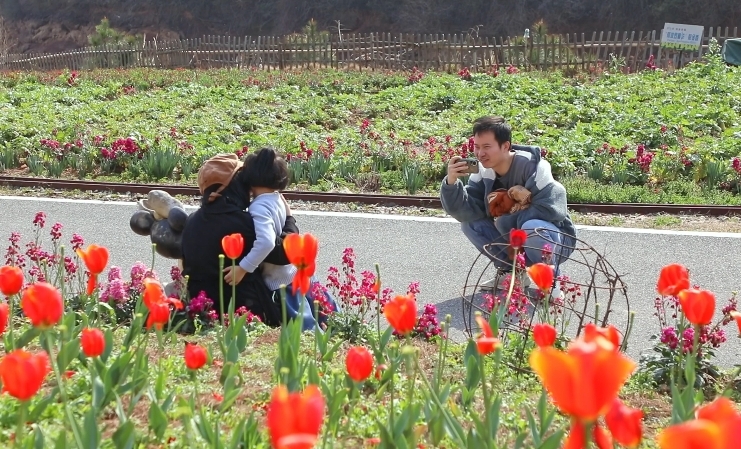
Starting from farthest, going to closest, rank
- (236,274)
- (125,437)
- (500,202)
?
1. (500,202)
2. (236,274)
3. (125,437)

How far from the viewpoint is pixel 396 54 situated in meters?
24.7

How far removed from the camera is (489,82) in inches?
724

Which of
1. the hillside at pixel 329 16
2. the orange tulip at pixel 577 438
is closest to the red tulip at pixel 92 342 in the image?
the orange tulip at pixel 577 438

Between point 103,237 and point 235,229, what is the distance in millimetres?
4204

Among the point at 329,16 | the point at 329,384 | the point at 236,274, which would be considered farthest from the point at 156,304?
the point at 329,16

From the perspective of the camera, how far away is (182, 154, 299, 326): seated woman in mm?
5227

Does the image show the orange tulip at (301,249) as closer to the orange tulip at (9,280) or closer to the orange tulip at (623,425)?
the orange tulip at (9,280)

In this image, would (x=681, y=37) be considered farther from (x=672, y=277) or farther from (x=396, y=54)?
(x=672, y=277)

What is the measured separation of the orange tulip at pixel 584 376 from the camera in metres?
1.25

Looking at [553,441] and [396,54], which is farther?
[396,54]

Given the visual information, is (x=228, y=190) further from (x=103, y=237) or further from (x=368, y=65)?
(x=368, y=65)

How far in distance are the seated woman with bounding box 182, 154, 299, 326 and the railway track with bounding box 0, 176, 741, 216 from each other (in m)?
4.94

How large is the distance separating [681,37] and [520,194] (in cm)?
1585

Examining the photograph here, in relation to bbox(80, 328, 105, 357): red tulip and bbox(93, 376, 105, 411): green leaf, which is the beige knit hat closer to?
bbox(93, 376, 105, 411): green leaf
